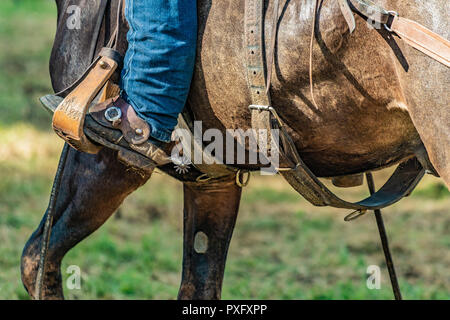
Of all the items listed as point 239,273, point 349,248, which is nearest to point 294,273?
point 239,273

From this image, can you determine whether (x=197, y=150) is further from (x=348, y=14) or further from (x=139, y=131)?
(x=348, y=14)

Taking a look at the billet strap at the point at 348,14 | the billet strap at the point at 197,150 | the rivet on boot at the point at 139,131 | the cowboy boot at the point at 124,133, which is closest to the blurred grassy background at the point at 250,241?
the billet strap at the point at 197,150

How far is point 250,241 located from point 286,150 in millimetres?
3571

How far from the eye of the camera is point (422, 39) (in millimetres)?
1976

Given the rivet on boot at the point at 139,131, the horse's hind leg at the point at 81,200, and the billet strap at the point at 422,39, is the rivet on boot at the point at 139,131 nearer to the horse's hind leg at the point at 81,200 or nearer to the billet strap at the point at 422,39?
the horse's hind leg at the point at 81,200

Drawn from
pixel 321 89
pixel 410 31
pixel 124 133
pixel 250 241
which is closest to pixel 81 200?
pixel 124 133

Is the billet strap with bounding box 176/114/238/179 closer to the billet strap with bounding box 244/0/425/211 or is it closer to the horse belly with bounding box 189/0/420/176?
the horse belly with bounding box 189/0/420/176

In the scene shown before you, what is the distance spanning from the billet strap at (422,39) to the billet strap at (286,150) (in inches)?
17.8

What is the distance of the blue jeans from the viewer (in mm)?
2514

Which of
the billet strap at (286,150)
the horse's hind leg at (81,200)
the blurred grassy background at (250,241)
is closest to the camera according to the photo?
the billet strap at (286,150)

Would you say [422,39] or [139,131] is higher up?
[139,131]

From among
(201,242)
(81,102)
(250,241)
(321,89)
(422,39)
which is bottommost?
(422,39)

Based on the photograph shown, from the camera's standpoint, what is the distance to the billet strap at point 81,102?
2672 millimetres

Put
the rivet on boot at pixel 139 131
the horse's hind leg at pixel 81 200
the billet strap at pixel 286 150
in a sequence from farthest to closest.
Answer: the horse's hind leg at pixel 81 200 → the rivet on boot at pixel 139 131 → the billet strap at pixel 286 150
